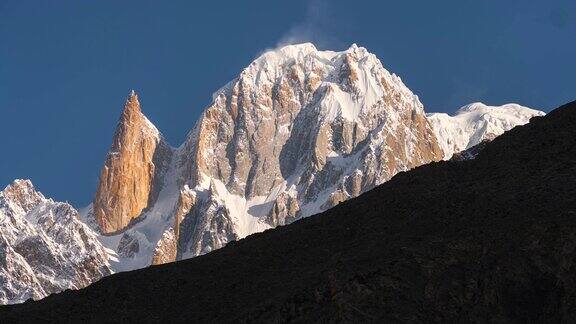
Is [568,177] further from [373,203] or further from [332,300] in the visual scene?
[332,300]

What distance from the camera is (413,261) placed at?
212 ft

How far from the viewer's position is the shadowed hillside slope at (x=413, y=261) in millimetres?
61375

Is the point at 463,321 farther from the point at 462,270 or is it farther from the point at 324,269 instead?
the point at 324,269

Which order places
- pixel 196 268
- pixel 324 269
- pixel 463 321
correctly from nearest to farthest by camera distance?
pixel 463 321
pixel 324 269
pixel 196 268

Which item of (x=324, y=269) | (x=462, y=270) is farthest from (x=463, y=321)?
(x=324, y=269)

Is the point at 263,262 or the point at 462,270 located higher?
the point at 263,262

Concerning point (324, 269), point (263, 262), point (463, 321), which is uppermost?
point (263, 262)

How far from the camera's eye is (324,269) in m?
67.2

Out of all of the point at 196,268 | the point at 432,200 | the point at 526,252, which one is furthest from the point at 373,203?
the point at 526,252

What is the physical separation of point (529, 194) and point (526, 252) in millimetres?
7188

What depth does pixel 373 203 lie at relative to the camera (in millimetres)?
79312

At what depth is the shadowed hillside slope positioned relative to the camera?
201 ft

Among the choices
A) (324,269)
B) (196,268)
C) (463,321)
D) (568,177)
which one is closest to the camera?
(463,321)

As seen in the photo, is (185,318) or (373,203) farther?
(373,203)
